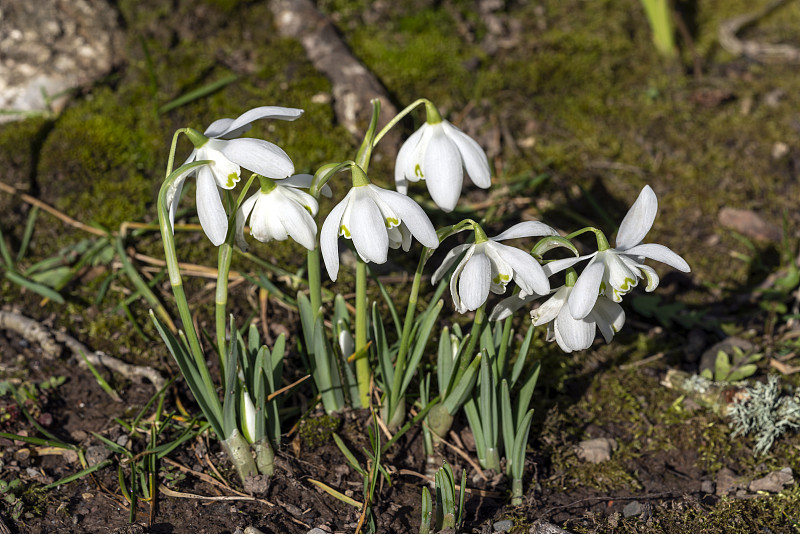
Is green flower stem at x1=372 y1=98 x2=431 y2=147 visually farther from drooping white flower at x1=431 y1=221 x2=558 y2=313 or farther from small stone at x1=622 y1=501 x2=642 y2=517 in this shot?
small stone at x1=622 y1=501 x2=642 y2=517

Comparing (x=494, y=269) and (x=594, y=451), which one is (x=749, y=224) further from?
(x=494, y=269)

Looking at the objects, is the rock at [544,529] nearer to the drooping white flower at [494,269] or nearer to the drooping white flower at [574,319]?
the drooping white flower at [574,319]

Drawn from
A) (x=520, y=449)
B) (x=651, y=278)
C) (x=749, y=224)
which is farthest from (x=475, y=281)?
(x=749, y=224)

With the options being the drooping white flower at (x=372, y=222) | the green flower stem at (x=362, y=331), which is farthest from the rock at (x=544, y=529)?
the drooping white flower at (x=372, y=222)

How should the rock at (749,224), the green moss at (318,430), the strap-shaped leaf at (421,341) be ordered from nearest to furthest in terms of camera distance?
the strap-shaped leaf at (421,341), the green moss at (318,430), the rock at (749,224)

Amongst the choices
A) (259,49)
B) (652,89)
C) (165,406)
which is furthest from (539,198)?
(165,406)

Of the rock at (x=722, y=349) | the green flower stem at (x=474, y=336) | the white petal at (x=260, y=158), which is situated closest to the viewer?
the white petal at (x=260, y=158)

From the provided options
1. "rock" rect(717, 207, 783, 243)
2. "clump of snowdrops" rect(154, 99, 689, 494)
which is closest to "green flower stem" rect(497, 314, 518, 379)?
"clump of snowdrops" rect(154, 99, 689, 494)
